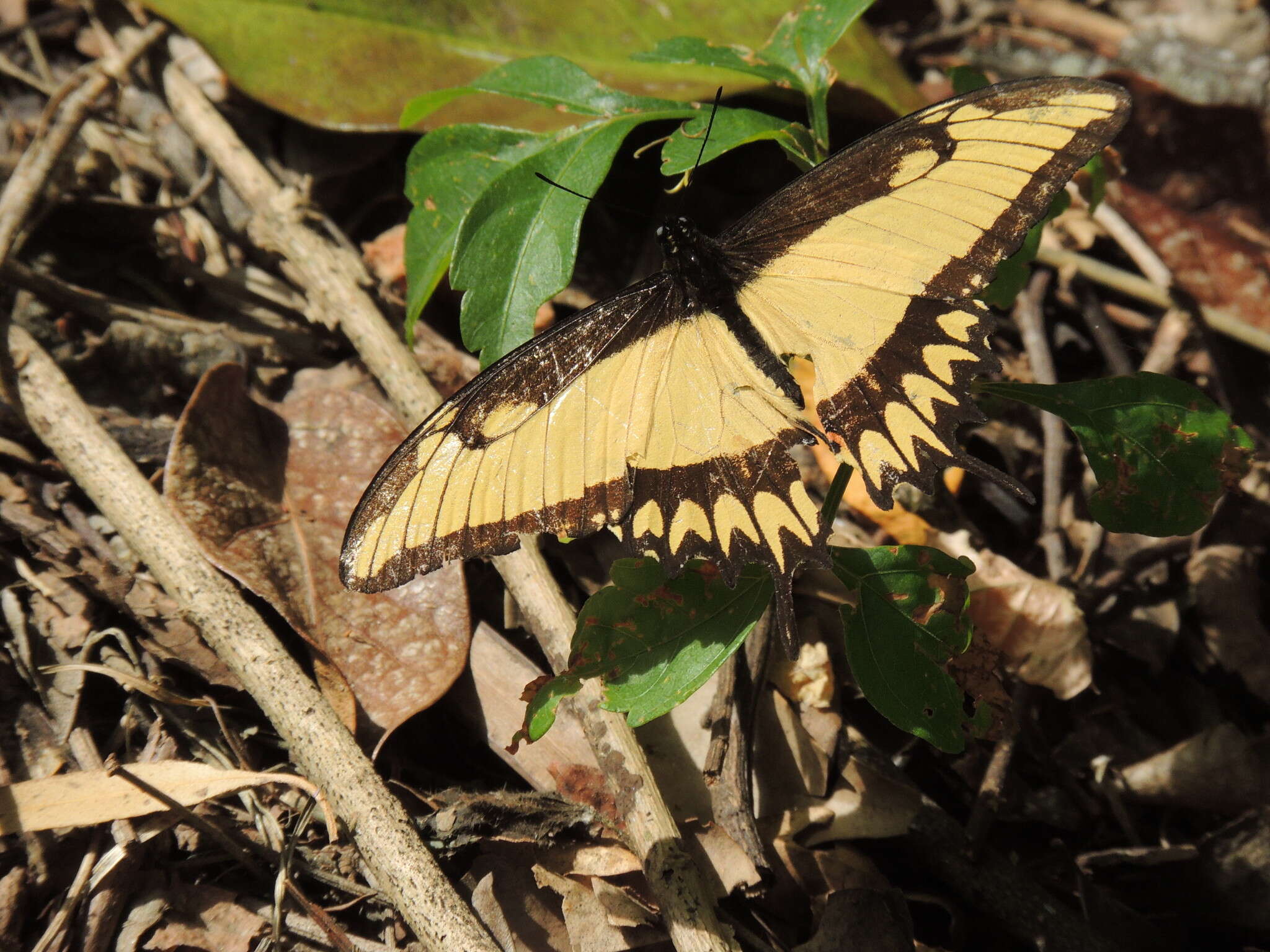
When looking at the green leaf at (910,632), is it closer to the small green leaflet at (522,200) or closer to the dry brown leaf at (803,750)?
the dry brown leaf at (803,750)

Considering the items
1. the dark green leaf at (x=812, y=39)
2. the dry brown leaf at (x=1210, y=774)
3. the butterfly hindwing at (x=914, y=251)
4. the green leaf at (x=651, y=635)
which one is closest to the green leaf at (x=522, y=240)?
the dark green leaf at (x=812, y=39)

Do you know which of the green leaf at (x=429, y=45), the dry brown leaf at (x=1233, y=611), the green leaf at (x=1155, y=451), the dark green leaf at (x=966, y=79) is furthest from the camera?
the green leaf at (x=429, y=45)

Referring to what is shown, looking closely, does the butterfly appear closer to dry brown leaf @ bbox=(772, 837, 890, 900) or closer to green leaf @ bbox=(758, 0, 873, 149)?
green leaf @ bbox=(758, 0, 873, 149)

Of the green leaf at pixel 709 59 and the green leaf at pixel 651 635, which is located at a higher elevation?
the green leaf at pixel 709 59

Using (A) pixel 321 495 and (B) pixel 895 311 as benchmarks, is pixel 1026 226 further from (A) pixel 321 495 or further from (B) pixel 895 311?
(A) pixel 321 495

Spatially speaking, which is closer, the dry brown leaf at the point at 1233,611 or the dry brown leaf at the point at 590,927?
the dry brown leaf at the point at 590,927

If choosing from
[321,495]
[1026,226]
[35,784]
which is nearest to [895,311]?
[1026,226]

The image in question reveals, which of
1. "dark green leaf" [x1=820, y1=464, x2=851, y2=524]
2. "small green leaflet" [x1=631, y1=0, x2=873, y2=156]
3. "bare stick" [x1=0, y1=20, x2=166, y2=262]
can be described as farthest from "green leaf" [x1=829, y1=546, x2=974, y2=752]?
"bare stick" [x1=0, y1=20, x2=166, y2=262]

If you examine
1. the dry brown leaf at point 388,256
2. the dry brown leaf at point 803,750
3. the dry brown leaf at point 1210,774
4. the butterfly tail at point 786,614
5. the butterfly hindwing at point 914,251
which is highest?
the dry brown leaf at point 388,256
